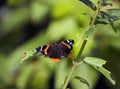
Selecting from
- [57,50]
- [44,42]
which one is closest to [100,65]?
[57,50]

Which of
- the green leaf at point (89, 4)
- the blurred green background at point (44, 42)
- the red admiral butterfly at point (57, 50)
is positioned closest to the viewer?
the red admiral butterfly at point (57, 50)

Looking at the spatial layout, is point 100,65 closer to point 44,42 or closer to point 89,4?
point 89,4

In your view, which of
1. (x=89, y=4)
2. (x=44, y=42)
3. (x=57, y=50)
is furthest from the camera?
(x=44, y=42)

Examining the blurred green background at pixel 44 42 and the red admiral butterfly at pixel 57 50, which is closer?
the red admiral butterfly at pixel 57 50

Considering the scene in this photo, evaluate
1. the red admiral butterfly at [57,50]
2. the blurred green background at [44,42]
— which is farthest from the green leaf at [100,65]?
the blurred green background at [44,42]

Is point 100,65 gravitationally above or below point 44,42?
above

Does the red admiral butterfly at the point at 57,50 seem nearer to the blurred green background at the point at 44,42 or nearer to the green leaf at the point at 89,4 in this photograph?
the green leaf at the point at 89,4

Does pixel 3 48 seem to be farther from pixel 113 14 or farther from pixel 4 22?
pixel 113 14

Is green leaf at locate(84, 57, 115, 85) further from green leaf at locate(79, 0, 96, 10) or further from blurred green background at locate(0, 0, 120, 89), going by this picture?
blurred green background at locate(0, 0, 120, 89)

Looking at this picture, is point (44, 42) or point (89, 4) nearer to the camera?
point (89, 4)
